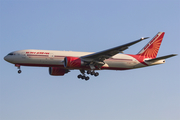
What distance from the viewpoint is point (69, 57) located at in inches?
Result: 2018

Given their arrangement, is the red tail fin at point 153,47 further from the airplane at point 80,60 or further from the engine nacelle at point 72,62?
the engine nacelle at point 72,62

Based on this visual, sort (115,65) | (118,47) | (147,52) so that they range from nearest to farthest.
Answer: (118,47) → (115,65) → (147,52)

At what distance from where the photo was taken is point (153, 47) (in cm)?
5981

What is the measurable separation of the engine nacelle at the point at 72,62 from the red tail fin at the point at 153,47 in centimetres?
1299

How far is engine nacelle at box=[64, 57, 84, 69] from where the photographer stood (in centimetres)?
5059

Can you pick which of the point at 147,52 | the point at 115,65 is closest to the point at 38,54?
the point at 115,65

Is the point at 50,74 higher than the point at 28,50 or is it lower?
lower

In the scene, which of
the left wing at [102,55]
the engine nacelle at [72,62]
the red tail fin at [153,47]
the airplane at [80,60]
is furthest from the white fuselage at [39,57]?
the red tail fin at [153,47]

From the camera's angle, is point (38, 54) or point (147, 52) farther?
point (147, 52)

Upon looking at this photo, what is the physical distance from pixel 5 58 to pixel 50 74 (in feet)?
35.5

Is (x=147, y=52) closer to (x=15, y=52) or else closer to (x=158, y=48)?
(x=158, y=48)

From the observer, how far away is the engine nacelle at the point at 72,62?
50.6m

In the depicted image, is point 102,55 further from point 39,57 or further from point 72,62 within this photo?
point 39,57

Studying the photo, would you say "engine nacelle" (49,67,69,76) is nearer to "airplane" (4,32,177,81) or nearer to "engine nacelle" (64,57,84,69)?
"airplane" (4,32,177,81)
